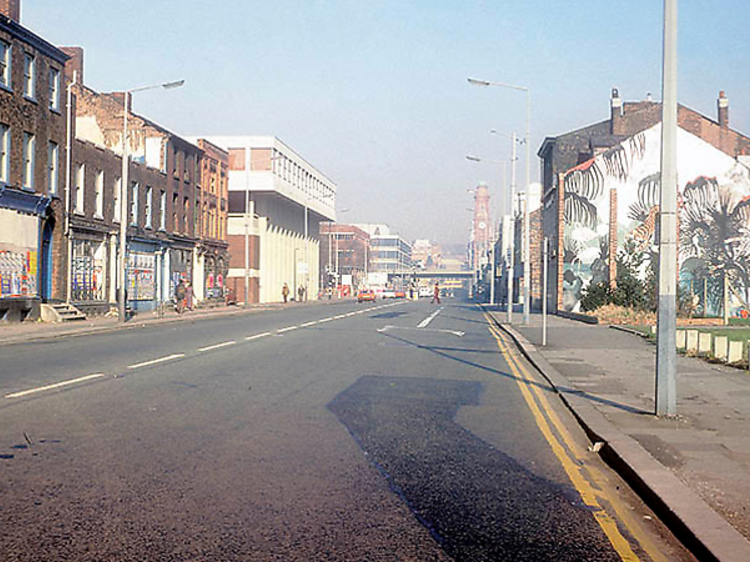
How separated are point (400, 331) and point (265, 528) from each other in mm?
22639

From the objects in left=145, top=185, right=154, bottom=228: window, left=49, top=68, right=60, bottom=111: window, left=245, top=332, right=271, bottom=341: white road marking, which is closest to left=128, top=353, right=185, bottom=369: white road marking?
left=245, top=332, right=271, bottom=341: white road marking

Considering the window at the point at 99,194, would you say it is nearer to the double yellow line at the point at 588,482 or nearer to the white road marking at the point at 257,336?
the white road marking at the point at 257,336

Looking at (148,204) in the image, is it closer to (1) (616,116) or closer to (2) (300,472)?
(1) (616,116)

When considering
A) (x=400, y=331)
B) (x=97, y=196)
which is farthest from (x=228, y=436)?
(x=97, y=196)

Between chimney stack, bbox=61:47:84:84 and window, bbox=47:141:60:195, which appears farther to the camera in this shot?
chimney stack, bbox=61:47:84:84

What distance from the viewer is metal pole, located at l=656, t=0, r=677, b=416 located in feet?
30.9

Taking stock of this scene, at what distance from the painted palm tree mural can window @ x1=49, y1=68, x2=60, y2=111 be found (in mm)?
30155

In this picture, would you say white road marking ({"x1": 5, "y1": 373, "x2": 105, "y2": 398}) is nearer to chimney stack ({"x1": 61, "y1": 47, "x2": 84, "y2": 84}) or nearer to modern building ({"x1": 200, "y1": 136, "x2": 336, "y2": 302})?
chimney stack ({"x1": 61, "y1": 47, "x2": 84, "y2": 84})

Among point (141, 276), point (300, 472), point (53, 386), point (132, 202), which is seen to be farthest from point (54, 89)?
point (300, 472)

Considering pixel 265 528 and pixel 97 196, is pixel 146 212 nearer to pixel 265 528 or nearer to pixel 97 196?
pixel 97 196

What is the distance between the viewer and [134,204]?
43.6m

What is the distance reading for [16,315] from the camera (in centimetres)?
3009

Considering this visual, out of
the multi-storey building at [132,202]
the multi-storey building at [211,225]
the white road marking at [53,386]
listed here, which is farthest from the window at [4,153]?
the multi-storey building at [211,225]

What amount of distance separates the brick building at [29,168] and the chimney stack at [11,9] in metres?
0.03
